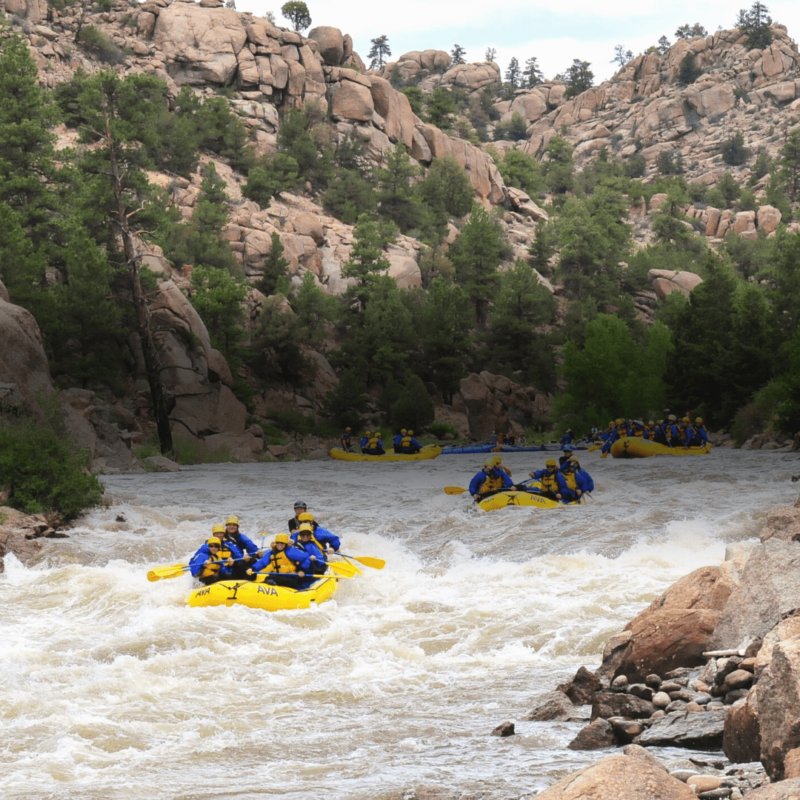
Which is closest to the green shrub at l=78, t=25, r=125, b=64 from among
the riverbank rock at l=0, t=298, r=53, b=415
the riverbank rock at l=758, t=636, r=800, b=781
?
the riverbank rock at l=0, t=298, r=53, b=415

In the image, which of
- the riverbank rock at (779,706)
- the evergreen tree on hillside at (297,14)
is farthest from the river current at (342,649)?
the evergreen tree on hillside at (297,14)

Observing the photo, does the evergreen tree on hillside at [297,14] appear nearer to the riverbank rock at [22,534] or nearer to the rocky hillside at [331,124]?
the rocky hillside at [331,124]

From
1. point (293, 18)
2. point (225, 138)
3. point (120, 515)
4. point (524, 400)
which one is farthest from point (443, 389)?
point (293, 18)

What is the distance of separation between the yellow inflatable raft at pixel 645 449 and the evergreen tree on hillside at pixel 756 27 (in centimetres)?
10955

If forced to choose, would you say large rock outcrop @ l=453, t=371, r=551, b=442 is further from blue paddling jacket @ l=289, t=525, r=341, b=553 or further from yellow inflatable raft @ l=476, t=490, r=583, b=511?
blue paddling jacket @ l=289, t=525, r=341, b=553

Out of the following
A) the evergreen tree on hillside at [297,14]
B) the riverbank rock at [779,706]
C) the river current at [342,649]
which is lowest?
the river current at [342,649]

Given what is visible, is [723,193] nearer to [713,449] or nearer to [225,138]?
[225,138]

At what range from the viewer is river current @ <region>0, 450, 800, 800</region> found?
6.28 meters

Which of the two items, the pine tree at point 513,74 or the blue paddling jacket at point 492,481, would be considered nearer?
the blue paddling jacket at point 492,481

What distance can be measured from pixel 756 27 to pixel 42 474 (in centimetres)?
12926

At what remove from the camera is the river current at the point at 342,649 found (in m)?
6.28

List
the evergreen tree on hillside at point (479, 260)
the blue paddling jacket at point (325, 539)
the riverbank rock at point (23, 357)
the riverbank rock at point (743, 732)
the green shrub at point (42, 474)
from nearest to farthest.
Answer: the riverbank rock at point (743, 732)
the blue paddling jacket at point (325, 539)
the green shrub at point (42, 474)
the riverbank rock at point (23, 357)
the evergreen tree on hillside at point (479, 260)

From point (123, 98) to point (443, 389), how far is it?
22.7 meters

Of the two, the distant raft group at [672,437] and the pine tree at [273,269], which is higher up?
the pine tree at [273,269]
